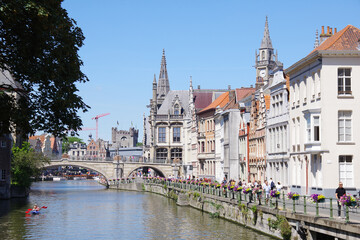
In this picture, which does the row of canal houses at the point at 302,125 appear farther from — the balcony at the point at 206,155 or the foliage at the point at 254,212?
the foliage at the point at 254,212

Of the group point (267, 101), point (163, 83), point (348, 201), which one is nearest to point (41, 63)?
point (348, 201)

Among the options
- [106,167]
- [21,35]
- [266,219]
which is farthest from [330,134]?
[106,167]

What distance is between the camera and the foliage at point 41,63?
2114 cm

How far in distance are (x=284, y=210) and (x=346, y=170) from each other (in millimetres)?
10039

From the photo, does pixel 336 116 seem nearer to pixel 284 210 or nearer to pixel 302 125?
pixel 302 125

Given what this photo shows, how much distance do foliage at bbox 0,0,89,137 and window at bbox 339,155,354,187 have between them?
20.6 m

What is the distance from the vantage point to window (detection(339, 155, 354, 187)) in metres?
39.2

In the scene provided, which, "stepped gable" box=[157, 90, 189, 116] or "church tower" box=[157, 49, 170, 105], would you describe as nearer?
"stepped gable" box=[157, 90, 189, 116]

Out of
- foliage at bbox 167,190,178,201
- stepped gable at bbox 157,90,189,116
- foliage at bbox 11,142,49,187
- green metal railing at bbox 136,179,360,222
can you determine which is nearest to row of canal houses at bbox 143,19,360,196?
green metal railing at bbox 136,179,360,222

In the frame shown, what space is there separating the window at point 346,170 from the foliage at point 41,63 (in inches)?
811

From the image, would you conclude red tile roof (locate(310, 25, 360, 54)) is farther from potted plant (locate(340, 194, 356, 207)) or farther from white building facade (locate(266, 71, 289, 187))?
potted plant (locate(340, 194, 356, 207))

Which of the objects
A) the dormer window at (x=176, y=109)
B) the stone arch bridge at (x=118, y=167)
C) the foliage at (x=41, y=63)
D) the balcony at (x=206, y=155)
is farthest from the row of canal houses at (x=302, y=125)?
the dormer window at (x=176, y=109)

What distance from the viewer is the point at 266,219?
33906 mm

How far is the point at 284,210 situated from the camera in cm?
3092
